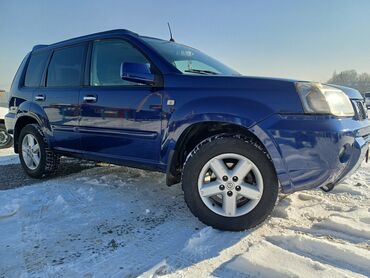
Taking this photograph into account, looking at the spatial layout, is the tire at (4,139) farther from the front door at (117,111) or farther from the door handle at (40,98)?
the front door at (117,111)

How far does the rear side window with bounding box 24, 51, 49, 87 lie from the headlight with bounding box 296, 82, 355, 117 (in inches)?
143

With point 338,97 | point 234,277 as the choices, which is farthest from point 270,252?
point 338,97

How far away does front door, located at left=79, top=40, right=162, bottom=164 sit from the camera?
3.45 meters

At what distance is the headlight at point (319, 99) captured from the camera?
270 centimetres

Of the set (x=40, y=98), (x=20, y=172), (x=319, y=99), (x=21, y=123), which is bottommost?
(x=20, y=172)

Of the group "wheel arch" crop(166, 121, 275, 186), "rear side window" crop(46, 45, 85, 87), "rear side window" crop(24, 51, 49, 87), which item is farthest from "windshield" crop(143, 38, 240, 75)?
"rear side window" crop(24, 51, 49, 87)

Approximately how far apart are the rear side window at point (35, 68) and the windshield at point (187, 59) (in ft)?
6.24

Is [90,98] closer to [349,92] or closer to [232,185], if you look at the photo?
[232,185]

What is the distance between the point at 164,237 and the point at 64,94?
2.35 m

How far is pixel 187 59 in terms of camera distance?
3842 mm

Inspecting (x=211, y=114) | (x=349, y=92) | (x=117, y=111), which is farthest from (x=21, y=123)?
(x=349, y=92)

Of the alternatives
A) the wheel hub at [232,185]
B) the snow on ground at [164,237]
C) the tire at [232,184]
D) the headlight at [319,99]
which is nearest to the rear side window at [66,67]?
the snow on ground at [164,237]

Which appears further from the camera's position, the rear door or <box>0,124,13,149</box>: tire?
<box>0,124,13,149</box>: tire

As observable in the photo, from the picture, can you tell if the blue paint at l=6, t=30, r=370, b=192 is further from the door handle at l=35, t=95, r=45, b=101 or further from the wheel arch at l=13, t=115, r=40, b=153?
the wheel arch at l=13, t=115, r=40, b=153
